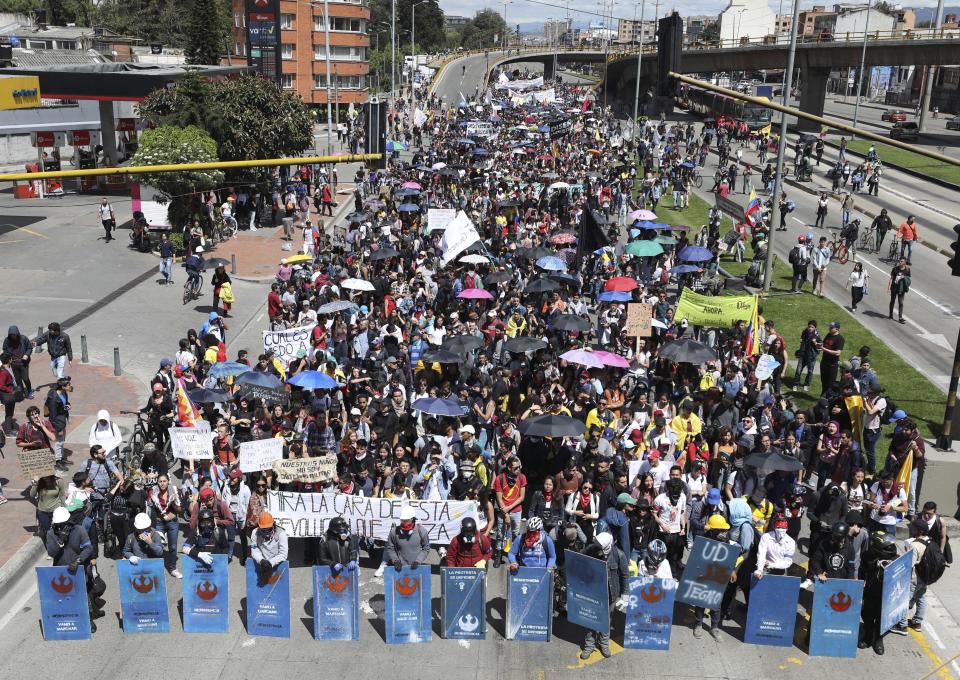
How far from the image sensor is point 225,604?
11312 millimetres

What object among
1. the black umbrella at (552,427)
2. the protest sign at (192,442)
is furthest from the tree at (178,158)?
the black umbrella at (552,427)

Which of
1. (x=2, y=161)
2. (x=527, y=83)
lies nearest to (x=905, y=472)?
(x=2, y=161)

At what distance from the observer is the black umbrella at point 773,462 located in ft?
42.6

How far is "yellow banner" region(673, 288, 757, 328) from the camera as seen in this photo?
762 inches

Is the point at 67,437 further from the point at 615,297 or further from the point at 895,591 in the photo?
the point at 895,591

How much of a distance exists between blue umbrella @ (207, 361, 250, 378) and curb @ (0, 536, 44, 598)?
4472mm

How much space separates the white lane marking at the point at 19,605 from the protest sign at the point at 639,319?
1165cm

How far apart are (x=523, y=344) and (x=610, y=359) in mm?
1651

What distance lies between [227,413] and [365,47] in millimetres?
79569

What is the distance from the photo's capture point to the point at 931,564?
37.0 feet

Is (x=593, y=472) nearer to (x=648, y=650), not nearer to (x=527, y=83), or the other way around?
(x=648, y=650)

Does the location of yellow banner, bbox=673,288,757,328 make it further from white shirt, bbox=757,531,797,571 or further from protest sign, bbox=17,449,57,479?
protest sign, bbox=17,449,57,479

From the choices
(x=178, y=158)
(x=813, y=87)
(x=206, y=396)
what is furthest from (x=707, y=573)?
(x=813, y=87)

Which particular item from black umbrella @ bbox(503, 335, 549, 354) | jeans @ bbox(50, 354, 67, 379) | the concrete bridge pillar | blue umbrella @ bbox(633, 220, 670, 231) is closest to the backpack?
black umbrella @ bbox(503, 335, 549, 354)
